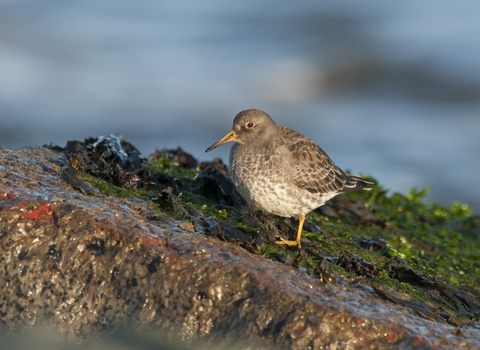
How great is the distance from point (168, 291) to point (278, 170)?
2.43 metres

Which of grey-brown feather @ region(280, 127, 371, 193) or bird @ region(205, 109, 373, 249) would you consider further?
grey-brown feather @ region(280, 127, 371, 193)

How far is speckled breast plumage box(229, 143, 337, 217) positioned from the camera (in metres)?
5.37

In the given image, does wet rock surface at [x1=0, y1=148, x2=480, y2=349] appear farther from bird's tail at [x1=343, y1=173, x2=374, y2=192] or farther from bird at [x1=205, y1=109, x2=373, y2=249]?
bird's tail at [x1=343, y1=173, x2=374, y2=192]

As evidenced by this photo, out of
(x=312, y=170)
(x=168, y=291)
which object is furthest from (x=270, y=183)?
(x=168, y=291)

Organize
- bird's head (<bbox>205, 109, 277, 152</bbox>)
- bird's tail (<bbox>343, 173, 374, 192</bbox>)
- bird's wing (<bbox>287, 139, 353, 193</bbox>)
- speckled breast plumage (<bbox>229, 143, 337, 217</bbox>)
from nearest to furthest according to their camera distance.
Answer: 1. speckled breast plumage (<bbox>229, 143, 337, 217</bbox>)
2. bird's wing (<bbox>287, 139, 353, 193</bbox>)
3. bird's head (<bbox>205, 109, 277, 152</bbox>)
4. bird's tail (<bbox>343, 173, 374, 192</bbox>)

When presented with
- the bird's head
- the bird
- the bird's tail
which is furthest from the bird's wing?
the bird's head

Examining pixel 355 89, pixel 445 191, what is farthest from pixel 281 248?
pixel 355 89

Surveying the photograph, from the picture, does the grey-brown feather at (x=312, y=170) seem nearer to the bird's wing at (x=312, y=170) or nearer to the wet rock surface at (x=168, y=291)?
the bird's wing at (x=312, y=170)

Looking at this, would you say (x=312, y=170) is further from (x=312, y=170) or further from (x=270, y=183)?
(x=270, y=183)

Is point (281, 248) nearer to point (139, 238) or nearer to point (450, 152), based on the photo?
point (139, 238)

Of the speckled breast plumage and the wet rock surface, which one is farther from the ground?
the speckled breast plumage

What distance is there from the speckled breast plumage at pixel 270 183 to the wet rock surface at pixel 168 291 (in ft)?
4.63

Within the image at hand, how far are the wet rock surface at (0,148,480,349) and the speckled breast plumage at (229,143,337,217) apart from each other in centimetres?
141

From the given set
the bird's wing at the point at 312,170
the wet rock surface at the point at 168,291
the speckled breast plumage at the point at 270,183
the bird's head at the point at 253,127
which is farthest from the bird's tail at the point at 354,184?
the wet rock surface at the point at 168,291
